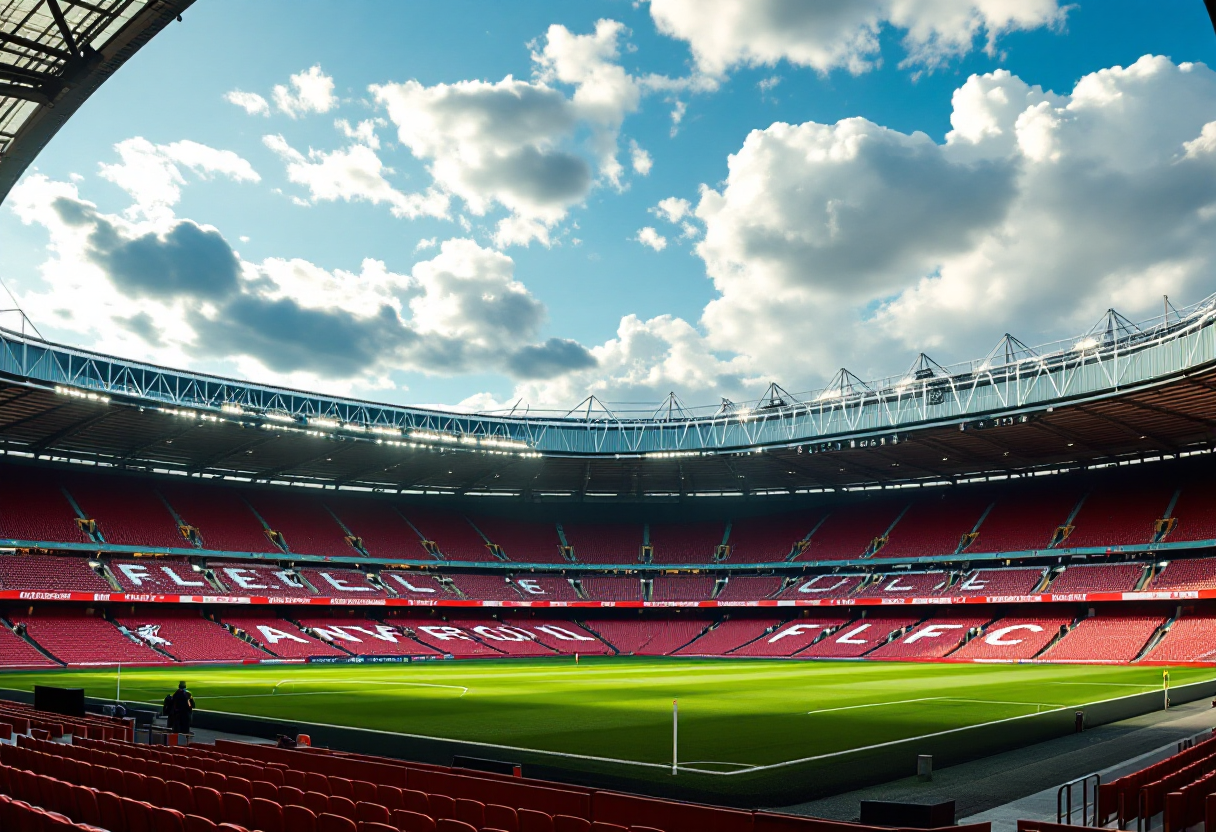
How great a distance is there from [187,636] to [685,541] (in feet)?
137

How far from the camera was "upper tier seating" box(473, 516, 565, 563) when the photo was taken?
256 feet

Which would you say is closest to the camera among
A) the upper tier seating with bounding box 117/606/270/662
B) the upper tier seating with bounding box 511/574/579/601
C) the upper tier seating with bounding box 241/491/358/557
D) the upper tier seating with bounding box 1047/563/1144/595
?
the upper tier seating with bounding box 117/606/270/662

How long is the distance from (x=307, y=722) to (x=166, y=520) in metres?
42.1

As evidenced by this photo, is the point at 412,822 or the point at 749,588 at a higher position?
the point at 749,588

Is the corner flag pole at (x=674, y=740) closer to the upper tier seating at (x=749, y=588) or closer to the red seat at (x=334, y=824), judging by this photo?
the red seat at (x=334, y=824)

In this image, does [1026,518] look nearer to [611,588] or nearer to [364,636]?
[611,588]

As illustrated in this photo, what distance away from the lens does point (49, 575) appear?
5303 cm

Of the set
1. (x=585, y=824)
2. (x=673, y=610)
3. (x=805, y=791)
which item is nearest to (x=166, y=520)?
(x=673, y=610)

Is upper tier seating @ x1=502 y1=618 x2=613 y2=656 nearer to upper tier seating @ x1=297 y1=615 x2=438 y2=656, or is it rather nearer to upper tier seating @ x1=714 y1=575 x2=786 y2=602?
upper tier seating @ x1=297 y1=615 x2=438 y2=656

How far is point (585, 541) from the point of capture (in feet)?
266

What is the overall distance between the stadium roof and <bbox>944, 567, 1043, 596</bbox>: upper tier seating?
60.1 metres

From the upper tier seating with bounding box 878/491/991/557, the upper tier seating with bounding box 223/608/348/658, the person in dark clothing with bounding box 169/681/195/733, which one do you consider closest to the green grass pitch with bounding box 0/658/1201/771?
the upper tier seating with bounding box 223/608/348/658

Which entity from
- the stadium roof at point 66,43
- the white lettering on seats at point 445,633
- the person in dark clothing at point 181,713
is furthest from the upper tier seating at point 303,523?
the stadium roof at point 66,43

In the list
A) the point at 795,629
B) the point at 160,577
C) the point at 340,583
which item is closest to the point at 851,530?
the point at 795,629
